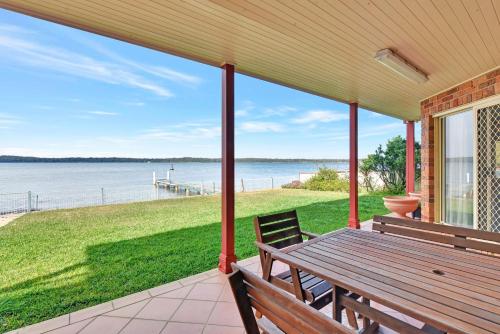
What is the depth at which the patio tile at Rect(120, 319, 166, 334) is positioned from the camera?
1.88 metres

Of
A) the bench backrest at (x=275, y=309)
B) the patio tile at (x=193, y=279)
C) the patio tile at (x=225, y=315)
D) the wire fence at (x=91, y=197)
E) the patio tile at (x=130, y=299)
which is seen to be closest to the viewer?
the bench backrest at (x=275, y=309)

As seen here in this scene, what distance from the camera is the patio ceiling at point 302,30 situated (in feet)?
5.60

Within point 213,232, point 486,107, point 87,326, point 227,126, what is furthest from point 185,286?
point 486,107

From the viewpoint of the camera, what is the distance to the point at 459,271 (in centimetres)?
139

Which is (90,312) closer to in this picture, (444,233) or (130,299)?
(130,299)

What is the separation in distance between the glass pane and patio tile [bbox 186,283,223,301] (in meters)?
3.62

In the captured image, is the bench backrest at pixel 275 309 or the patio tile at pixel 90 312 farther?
the patio tile at pixel 90 312

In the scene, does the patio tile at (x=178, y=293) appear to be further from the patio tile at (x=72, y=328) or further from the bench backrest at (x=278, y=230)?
the bench backrest at (x=278, y=230)

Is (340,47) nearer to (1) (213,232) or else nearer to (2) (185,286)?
(2) (185,286)

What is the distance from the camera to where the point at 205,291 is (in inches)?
97.2

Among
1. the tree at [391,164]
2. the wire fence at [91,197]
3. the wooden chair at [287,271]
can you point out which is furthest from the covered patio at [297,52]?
the wire fence at [91,197]

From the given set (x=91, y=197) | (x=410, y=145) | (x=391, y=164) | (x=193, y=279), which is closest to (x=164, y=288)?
(x=193, y=279)

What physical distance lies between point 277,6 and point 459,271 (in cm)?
A: 198

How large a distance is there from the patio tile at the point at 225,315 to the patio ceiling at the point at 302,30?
2.36m
